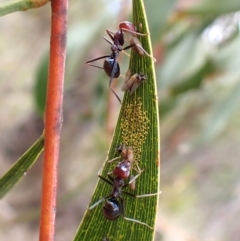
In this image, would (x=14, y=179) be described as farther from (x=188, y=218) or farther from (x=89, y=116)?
(x=188, y=218)

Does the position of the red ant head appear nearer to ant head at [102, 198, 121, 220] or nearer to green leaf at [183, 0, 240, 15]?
ant head at [102, 198, 121, 220]

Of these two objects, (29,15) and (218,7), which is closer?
(218,7)

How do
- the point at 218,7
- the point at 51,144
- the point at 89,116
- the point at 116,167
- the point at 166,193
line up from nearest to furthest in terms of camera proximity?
the point at 51,144 → the point at 116,167 → the point at 218,7 → the point at 89,116 → the point at 166,193

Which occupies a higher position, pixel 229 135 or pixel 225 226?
pixel 229 135

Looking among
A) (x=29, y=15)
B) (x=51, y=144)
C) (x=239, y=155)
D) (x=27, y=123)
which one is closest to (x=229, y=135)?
(x=239, y=155)

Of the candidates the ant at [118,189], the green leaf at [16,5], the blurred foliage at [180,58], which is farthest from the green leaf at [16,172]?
the blurred foliage at [180,58]

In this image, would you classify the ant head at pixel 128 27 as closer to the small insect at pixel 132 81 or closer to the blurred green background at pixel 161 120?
the small insect at pixel 132 81

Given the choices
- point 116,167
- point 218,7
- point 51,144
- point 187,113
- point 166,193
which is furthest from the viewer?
point 166,193
